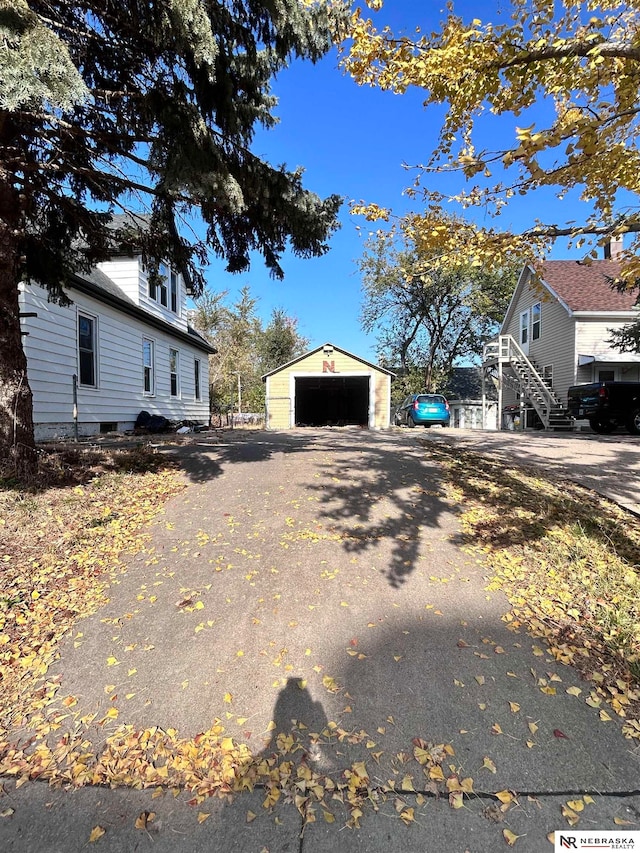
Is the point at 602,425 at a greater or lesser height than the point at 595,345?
lesser

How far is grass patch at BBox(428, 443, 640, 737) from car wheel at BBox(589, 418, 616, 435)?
8870 mm

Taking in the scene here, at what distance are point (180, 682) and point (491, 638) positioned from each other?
1.95 meters

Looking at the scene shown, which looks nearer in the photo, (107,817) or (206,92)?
(107,817)

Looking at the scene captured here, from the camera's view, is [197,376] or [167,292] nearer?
[167,292]

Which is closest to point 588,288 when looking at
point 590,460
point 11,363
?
point 590,460

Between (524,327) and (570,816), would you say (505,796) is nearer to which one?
(570,816)

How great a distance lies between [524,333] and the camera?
21750mm

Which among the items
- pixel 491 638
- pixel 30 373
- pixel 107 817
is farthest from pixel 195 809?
pixel 30 373

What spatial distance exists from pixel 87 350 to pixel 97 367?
1.53 ft

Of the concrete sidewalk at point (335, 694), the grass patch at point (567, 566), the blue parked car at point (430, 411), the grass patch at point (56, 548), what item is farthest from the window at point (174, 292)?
the grass patch at point (567, 566)

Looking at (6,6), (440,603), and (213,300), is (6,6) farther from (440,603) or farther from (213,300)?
(213,300)

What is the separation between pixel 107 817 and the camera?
5.90 ft

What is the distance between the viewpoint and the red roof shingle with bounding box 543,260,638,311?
16.7m

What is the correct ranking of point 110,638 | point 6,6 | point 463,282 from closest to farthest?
point 110,638 < point 6,6 < point 463,282
